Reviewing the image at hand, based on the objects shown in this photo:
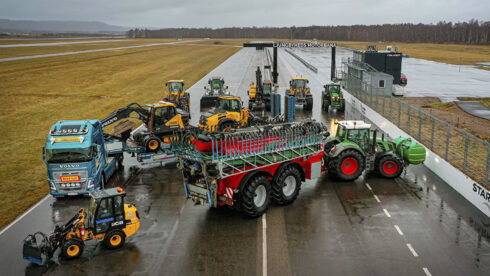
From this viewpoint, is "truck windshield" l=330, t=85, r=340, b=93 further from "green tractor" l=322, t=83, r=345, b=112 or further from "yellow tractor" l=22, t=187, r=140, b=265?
"yellow tractor" l=22, t=187, r=140, b=265

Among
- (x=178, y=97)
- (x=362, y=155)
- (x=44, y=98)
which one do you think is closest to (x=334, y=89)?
(x=178, y=97)

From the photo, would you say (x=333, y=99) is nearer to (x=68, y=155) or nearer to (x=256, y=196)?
(x=256, y=196)

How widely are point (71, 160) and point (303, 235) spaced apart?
9.28 m

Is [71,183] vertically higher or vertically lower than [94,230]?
higher

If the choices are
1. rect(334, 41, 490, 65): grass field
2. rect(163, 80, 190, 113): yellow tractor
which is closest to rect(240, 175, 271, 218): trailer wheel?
rect(163, 80, 190, 113): yellow tractor

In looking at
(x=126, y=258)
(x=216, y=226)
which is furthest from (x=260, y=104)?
(x=126, y=258)

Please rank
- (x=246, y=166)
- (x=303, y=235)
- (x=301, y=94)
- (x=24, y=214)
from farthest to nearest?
(x=301, y=94)
(x=24, y=214)
(x=246, y=166)
(x=303, y=235)

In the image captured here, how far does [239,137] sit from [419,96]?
32.4 metres

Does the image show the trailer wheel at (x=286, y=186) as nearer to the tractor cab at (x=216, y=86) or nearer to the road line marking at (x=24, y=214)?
the road line marking at (x=24, y=214)

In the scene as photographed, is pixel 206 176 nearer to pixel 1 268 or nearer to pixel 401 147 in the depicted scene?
pixel 1 268

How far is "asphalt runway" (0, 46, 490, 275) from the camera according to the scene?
11.7 meters

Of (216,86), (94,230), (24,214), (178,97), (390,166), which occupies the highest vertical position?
(216,86)

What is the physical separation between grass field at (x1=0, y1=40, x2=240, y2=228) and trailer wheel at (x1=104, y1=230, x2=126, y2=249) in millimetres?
4940

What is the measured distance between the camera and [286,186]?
1606cm
